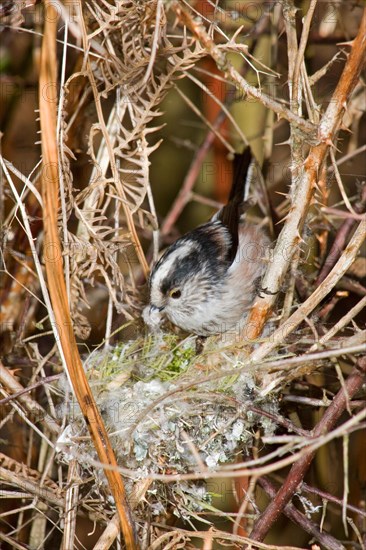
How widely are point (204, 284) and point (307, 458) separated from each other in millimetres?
958

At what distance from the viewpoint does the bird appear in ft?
8.58

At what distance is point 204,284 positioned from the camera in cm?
269

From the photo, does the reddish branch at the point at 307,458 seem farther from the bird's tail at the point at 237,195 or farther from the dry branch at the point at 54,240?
the bird's tail at the point at 237,195

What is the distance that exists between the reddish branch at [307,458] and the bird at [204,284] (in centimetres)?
66

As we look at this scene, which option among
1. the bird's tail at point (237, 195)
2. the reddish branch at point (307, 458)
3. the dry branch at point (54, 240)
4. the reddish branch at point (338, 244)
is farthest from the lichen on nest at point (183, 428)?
the bird's tail at point (237, 195)

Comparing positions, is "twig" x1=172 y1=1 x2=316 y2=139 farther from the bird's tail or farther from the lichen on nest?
the bird's tail

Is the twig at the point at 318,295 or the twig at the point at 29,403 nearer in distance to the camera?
the twig at the point at 318,295

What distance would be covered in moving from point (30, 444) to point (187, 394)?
29.2 inches

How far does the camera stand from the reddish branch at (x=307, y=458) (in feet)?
6.19

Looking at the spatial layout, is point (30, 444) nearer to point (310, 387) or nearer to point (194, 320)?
point (194, 320)

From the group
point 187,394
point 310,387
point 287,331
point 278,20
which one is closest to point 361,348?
point 287,331

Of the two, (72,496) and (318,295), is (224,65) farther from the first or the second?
(72,496)

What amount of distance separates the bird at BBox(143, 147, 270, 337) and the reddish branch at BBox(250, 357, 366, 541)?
0.66 m

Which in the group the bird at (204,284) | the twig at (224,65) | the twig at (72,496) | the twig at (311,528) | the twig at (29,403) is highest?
the twig at (224,65)
